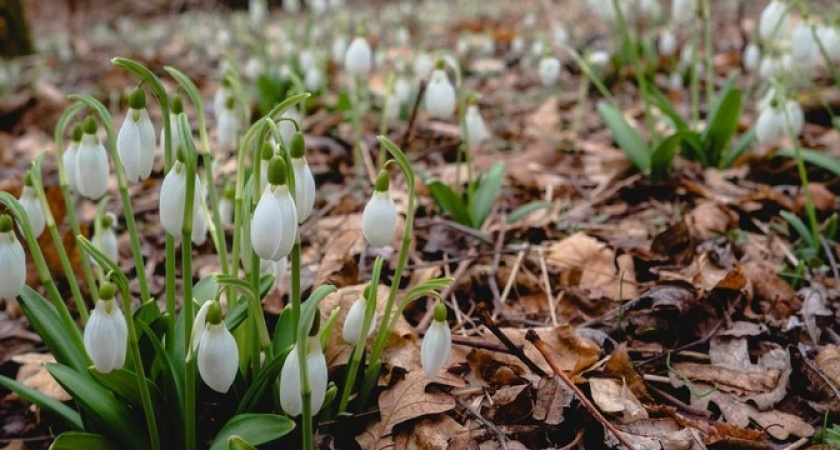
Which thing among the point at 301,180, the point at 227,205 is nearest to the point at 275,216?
the point at 301,180

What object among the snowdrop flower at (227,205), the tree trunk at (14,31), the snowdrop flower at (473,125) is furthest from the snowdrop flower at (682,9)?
the tree trunk at (14,31)

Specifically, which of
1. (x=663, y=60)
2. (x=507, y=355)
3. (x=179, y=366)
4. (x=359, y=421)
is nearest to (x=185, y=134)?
(x=179, y=366)

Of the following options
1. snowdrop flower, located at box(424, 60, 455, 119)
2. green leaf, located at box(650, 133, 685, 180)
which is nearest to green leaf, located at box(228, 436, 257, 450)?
snowdrop flower, located at box(424, 60, 455, 119)

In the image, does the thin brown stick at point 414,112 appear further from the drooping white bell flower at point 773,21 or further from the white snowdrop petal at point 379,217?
the drooping white bell flower at point 773,21

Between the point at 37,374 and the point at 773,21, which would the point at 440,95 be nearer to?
the point at 773,21

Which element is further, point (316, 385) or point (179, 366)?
point (179, 366)

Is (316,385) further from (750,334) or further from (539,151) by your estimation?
(539,151)
